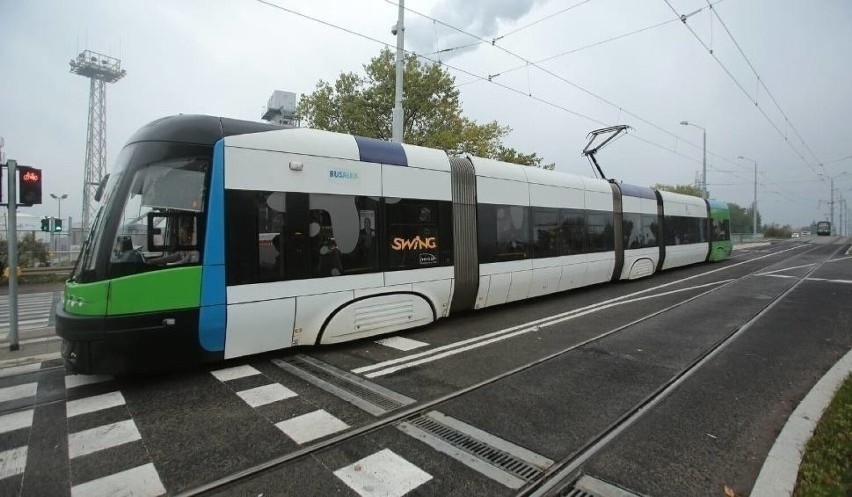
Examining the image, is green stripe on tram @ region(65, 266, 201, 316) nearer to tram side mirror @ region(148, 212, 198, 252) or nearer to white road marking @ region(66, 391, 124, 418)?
tram side mirror @ region(148, 212, 198, 252)

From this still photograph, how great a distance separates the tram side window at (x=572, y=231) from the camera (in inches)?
421

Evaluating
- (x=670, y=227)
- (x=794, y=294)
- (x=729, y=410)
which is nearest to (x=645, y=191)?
(x=670, y=227)

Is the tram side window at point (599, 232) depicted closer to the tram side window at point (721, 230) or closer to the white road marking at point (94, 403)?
the white road marking at point (94, 403)

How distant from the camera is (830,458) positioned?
125 inches

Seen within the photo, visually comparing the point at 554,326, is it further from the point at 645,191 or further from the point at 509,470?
the point at 645,191

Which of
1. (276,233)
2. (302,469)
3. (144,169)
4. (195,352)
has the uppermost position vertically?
(144,169)

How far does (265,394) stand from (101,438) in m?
1.44

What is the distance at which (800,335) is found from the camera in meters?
7.14

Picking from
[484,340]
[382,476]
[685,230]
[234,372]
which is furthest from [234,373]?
[685,230]

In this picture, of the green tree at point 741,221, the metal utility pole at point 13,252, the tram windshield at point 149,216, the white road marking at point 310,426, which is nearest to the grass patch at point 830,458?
the white road marking at point 310,426

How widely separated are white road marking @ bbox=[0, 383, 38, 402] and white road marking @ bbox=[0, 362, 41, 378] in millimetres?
686

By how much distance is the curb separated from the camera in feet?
9.66

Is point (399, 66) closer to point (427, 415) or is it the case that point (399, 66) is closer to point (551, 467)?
point (427, 415)

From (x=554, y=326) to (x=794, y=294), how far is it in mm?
8286
